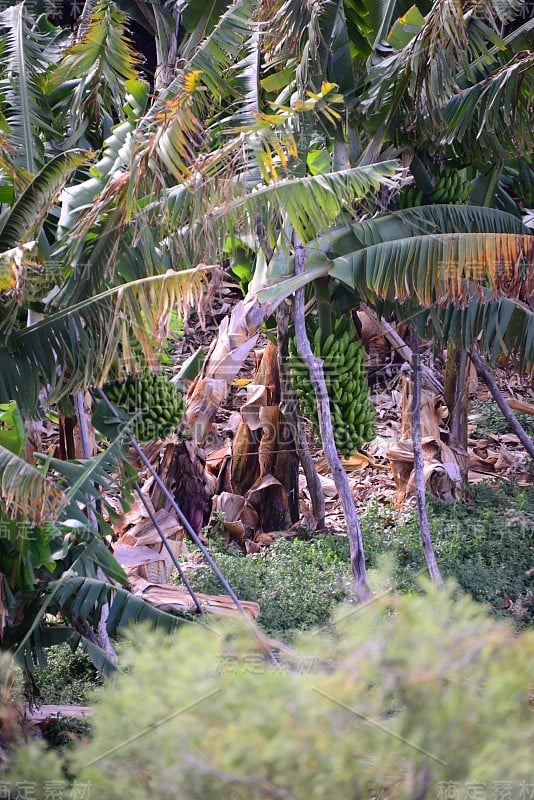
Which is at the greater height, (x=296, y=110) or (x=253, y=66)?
(x=253, y=66)

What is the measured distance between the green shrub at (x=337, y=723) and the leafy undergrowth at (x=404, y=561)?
3398 mm

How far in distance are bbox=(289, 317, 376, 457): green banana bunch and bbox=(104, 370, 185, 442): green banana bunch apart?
0.79m

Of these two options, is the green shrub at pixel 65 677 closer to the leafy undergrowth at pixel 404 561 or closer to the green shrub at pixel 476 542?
the leafy undergrowth at pixel 404 561

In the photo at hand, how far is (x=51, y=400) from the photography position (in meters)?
2.88

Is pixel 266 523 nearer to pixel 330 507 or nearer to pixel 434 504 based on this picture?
pixel 330 507

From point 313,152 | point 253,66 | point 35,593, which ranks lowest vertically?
point 35,593

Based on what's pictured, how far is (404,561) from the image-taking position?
606cm

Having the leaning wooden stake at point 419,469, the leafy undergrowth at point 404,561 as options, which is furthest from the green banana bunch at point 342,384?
the leafy undergrowth at point 404,561

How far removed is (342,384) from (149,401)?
47.7 inches

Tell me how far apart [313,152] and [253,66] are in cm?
92

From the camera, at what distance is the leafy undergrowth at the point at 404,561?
17.4ft

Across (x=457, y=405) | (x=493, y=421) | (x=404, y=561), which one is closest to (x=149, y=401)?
(x=404, y=561)

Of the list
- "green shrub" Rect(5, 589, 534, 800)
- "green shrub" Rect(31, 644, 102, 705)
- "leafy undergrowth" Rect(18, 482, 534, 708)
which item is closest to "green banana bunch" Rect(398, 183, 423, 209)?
"leafy undergrowth" Rect(18, 482, 534, 708)

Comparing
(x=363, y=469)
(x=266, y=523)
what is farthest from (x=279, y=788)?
(x=363, y=469)
